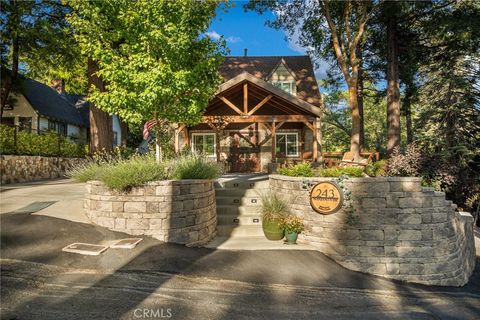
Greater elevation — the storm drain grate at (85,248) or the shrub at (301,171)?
the shrub at (301,171)

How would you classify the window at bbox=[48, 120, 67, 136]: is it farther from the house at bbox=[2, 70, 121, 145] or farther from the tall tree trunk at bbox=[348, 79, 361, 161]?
the tall tree trunk at bbox=[348, 79, 361, 161]

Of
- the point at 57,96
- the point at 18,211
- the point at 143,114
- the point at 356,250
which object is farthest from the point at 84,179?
the point at 57,96

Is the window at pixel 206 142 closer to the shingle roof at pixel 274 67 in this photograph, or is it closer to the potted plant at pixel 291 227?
the shingle roof at pixel 274 67

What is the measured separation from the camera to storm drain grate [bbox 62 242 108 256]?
5.18m

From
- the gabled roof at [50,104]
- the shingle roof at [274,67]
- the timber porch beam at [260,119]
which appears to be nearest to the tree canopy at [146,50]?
the timber porch beam at [260,119]

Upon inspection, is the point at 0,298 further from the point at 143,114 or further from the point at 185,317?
the point at 143,114

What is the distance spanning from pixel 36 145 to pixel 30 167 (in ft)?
3.87

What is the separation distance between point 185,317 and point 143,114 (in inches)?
210

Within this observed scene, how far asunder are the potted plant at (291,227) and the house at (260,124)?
6.41 metres

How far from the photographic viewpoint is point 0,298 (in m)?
3.95

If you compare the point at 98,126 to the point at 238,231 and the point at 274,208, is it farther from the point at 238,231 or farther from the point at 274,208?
the point at 274,208

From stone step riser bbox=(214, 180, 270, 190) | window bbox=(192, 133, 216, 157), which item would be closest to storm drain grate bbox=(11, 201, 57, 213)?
stone step riser bbox=(214, 180, 270, 190)

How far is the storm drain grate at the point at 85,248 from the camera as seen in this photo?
5180mm

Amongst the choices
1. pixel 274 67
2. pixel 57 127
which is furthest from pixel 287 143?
pixel 57 127
